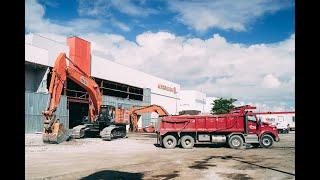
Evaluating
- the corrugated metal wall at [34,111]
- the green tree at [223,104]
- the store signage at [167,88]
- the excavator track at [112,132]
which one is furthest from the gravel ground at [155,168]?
the green tree at [223,104]

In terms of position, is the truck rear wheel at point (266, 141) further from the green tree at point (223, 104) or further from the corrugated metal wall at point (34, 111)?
the green tree at point (223, 104)

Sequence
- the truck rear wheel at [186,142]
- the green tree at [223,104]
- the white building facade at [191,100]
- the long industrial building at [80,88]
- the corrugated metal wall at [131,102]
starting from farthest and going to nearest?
1. the white building facade at [191,100]
2. the green tree at [223,104]
3. the corrugated metal wall at [131,102]
4. the long industrial building at [80,88]
5. the truck rear wheel at [186,142]

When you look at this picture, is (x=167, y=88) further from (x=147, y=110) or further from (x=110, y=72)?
(x=147, y=110)

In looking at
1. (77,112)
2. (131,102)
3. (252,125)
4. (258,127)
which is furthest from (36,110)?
(258,127)

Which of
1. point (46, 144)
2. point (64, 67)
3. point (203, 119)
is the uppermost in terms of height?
point (64, 67)

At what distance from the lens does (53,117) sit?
22328 mm

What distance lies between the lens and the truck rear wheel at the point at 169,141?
946 inches

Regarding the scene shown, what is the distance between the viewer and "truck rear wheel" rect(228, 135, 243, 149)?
22828 mm

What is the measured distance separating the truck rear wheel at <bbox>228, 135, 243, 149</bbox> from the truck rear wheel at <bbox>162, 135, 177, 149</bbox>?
4.13 m

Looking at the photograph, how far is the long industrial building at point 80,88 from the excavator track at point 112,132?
6.80 meters
